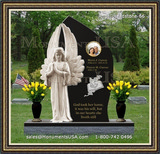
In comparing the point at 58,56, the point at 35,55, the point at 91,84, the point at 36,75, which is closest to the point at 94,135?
the point at 91,84

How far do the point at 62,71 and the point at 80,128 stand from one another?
4.91ft

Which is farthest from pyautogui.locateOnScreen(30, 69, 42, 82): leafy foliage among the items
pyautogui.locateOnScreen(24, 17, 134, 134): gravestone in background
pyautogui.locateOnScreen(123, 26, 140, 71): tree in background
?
pyautogui.locateOnScreen(24, 17, 134, 134): gravestone in background

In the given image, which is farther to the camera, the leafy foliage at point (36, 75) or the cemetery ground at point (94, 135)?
the leafy foliage at point (36, 75)

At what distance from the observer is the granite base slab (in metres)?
8.10

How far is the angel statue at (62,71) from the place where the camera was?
8148mm

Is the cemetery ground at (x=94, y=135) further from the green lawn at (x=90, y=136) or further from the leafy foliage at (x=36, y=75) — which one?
the leafy foliage at (x=36, y=75)

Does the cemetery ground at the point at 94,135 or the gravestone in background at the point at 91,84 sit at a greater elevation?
the gravestone in background at the point at 91,84

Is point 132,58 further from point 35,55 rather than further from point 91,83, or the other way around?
point 91,83

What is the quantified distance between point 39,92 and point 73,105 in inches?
36.9

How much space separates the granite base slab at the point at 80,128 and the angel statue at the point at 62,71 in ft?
0.71

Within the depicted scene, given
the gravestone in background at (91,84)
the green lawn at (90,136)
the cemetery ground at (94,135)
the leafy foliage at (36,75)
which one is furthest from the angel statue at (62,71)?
the leafy foliage at (36,75)

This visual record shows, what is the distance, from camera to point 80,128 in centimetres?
810

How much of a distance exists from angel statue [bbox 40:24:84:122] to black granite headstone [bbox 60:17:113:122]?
5.7 inches

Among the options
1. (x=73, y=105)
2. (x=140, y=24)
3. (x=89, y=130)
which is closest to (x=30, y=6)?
(x=73, y=105)
